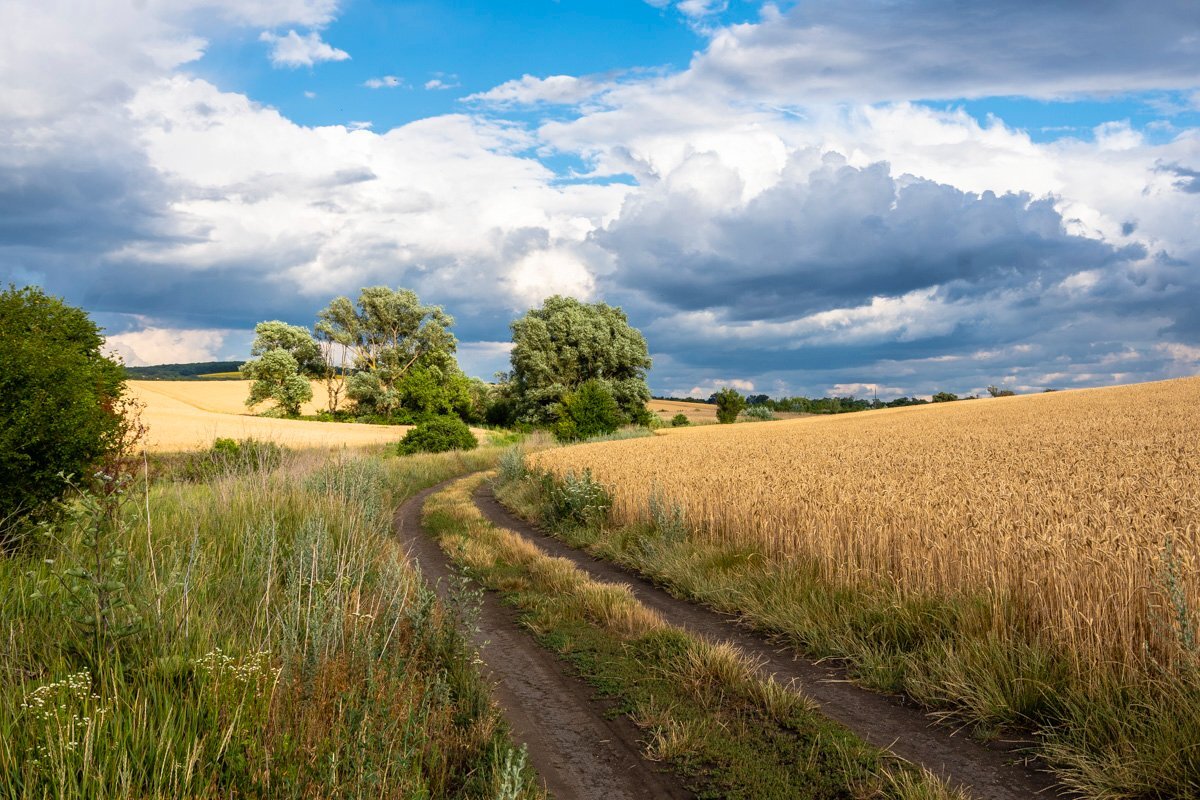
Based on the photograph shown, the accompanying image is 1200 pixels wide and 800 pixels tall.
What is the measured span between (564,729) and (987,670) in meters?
3.66

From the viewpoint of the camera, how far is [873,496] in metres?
10.6

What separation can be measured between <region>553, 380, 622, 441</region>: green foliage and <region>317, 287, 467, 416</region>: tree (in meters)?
22.1

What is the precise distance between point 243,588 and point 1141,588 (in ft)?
27.0

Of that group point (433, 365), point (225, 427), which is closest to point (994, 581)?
point (225, 427)

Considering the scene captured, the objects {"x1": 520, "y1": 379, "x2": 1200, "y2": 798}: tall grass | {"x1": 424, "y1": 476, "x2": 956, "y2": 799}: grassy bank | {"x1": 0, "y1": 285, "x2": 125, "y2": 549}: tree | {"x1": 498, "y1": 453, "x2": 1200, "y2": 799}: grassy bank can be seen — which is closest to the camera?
{"x1": 498, "y1": 453, "x2": 1200, "y2": 799}: grassy bank

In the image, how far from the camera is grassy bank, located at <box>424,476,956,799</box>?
500 centimetres

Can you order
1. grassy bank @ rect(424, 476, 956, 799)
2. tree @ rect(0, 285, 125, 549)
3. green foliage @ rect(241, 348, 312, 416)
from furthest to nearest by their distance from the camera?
green foliage @ rect(241, 348, 312, 416) < tree @ rect(0, 285, 125, 549) < grassy bank @ rect(424, 476, 956, 799)

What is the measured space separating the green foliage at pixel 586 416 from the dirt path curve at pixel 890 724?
4069cm

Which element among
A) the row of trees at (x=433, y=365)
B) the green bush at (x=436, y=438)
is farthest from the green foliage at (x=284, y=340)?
the green bush at (x=436, y=438)

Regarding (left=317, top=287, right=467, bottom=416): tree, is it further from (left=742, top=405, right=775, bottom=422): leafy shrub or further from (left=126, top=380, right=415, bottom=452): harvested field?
(left=742, top=405, right=775, bottom=422): leafy shrub

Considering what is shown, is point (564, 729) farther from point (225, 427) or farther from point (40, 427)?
point (225, 427)

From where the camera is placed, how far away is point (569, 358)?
59.9m

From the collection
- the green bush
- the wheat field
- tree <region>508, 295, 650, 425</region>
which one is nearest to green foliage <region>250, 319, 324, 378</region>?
tree <region>508, 295, 650, 425</region>

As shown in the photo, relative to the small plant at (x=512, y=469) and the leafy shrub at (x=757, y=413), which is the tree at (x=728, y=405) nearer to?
the leafy shrub at (x=757, y=413)
